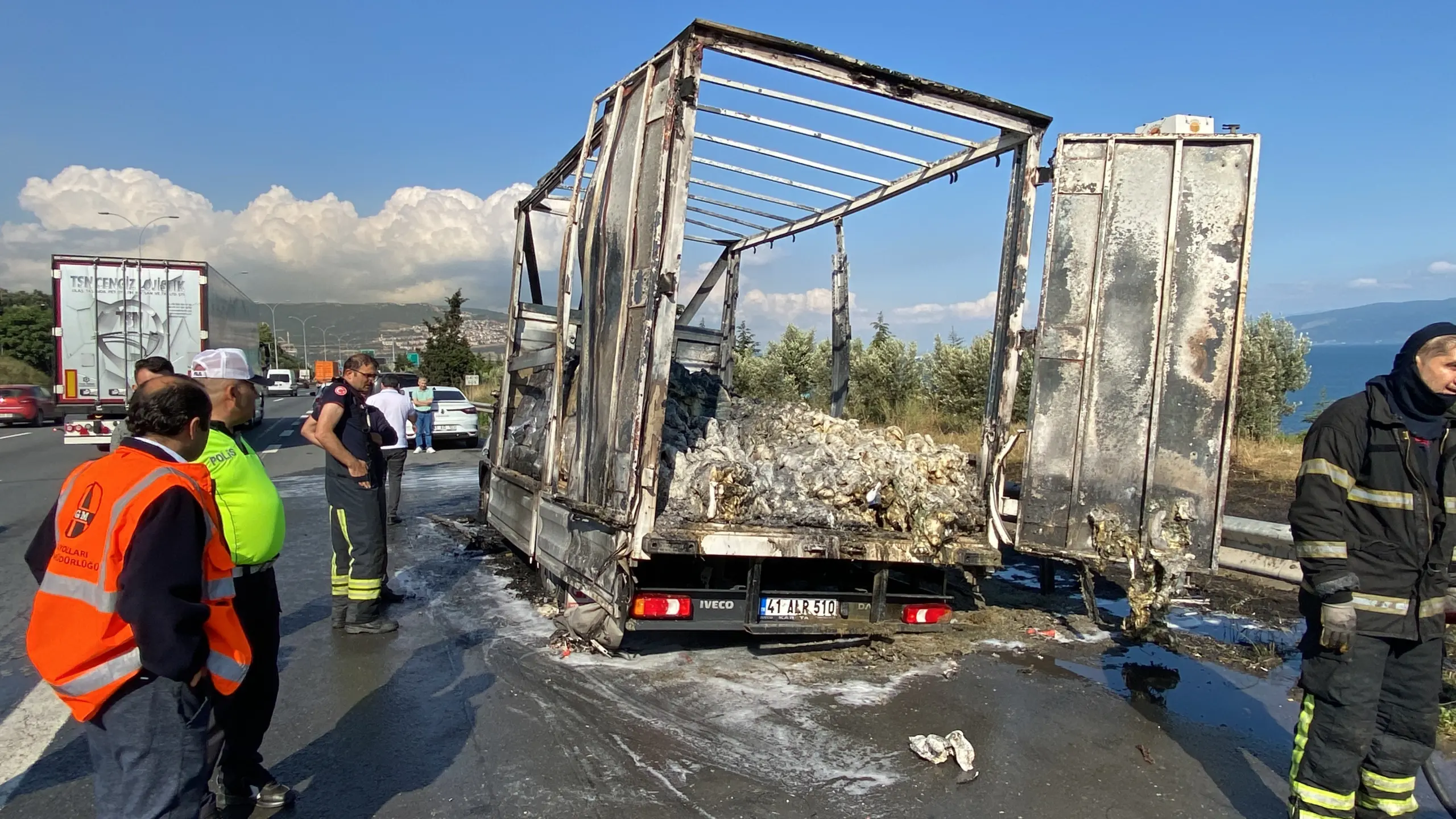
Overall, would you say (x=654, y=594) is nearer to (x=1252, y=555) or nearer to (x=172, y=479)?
(x=172, y=479)

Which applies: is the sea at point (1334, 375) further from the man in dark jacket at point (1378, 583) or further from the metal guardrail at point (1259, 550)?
the man in dark jacket at point (1378, 583)

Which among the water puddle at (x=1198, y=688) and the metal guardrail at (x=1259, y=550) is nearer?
the water puddle at (x=1198, y=688)

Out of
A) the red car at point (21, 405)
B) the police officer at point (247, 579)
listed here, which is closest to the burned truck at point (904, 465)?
the police officer at point (247, 579)

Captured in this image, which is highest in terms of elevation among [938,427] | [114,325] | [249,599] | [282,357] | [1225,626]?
[114,325]

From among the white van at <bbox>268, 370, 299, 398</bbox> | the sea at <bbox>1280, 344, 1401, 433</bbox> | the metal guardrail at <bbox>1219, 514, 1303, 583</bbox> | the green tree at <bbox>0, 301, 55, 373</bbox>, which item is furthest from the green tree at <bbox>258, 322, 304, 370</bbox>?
the metal guardrail at <bbox>1219, 514, 1303, 583</bbox>

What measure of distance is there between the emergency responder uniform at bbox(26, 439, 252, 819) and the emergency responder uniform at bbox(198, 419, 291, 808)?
81cm

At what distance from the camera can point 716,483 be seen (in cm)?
487

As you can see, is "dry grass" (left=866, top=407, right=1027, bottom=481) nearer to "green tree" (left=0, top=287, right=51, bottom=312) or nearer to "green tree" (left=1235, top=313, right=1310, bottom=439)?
"green tree" (left=1235, top=313, right=1310, bottom=439)

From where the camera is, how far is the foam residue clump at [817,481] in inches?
190

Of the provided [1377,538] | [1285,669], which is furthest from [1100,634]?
[1377,538]

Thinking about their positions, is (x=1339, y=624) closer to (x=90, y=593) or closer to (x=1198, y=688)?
(x=1198, y=688)

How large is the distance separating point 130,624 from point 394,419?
7.45 meters

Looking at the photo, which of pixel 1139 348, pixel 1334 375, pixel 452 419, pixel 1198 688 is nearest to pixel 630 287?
pixel 1139 348

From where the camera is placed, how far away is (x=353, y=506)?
5410mm
